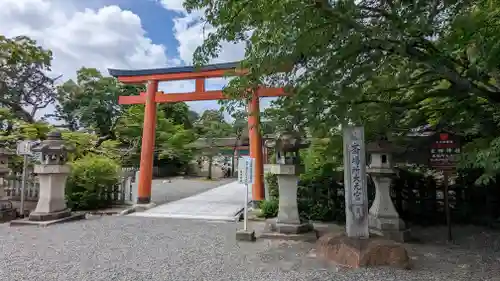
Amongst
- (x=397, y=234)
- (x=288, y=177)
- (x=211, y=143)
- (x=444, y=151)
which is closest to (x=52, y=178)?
(x=288, y=177)

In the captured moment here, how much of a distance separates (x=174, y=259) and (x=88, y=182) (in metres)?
Result: 5.26

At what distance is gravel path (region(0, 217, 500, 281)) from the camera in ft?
13.0

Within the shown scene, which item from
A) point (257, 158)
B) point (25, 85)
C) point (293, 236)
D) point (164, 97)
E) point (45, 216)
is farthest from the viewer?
point (25, 85)

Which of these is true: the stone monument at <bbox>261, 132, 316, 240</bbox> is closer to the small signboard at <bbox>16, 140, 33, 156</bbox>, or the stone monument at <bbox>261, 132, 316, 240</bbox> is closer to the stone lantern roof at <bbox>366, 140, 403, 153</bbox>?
the stone lantern roof at <bbox>366, 140, 403, 153</bbox>

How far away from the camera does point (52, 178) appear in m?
7.39

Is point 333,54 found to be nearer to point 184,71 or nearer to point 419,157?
point 419,157

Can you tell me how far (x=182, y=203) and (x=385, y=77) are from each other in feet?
24.1

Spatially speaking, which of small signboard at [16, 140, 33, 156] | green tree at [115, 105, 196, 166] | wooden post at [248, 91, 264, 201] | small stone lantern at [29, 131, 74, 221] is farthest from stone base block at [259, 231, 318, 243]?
green tree at [115, 105, 196, 166]

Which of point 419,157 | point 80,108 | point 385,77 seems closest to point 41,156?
point 385,77

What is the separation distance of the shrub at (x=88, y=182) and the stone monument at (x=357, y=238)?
21.4 ft

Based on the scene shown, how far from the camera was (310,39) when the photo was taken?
345 cm

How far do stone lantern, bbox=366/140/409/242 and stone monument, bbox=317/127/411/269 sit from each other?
1.45 meters

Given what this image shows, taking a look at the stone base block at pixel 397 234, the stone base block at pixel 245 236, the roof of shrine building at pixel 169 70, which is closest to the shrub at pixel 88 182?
the roof of shrine building at pixel 169 70

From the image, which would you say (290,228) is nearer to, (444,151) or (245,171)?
(245,171)
